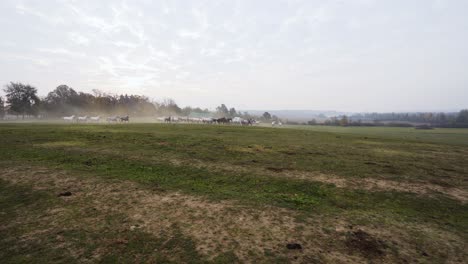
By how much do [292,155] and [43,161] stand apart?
50.8 feet

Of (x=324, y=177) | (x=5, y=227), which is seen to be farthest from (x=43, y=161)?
(x=324, y=177)

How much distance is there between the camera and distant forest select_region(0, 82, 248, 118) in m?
82.9

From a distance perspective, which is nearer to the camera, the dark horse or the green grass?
the green grass

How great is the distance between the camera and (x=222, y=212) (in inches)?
289

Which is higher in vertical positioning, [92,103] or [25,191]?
[92,103]

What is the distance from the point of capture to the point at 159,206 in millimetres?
7633

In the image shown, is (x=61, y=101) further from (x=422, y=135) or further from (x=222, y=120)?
(x=422, y=135)

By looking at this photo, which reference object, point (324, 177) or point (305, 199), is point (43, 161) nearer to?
point (305, 199)

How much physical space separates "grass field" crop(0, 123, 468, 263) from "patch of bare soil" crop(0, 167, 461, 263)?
3cm

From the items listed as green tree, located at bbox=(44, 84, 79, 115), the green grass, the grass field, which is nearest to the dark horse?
the green grass

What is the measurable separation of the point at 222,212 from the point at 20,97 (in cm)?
10843

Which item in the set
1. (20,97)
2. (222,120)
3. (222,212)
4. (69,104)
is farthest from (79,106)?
(222,212)

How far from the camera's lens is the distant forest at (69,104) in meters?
82.9

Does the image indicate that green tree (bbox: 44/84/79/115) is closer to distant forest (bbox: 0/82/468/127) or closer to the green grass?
distant forest (bbox: 0/82/468/127)
